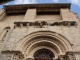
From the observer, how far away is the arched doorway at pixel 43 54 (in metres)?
9.38

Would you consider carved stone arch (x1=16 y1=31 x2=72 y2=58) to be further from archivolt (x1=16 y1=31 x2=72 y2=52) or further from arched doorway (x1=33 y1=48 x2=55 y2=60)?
arched doorway (x1=33 y1=48 x2=55 y2=60)

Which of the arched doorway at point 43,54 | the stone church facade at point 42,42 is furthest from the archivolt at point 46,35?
the arched doorway at point 43,54

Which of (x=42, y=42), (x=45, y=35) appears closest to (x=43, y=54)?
(x=42, y=42)

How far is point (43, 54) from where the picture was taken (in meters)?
9.84

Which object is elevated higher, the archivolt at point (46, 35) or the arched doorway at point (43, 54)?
the archivolt at point (46, 35)

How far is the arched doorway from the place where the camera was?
938 cm

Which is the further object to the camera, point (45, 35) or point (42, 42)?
point (45, 35)

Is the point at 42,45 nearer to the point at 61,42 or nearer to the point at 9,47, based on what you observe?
the point at 61,42

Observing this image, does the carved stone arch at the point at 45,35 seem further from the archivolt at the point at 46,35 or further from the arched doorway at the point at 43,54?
the arched doorway at the point at 43,54

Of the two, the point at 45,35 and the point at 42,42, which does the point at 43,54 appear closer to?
the point at 42,42

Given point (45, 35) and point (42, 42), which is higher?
point (45, 35)

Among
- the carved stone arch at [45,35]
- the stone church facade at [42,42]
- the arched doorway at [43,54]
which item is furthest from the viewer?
the arched doorway at [43,54]

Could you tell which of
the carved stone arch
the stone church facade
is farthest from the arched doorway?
the carved stone arch

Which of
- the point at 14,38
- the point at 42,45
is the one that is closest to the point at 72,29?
the point at 42,45
